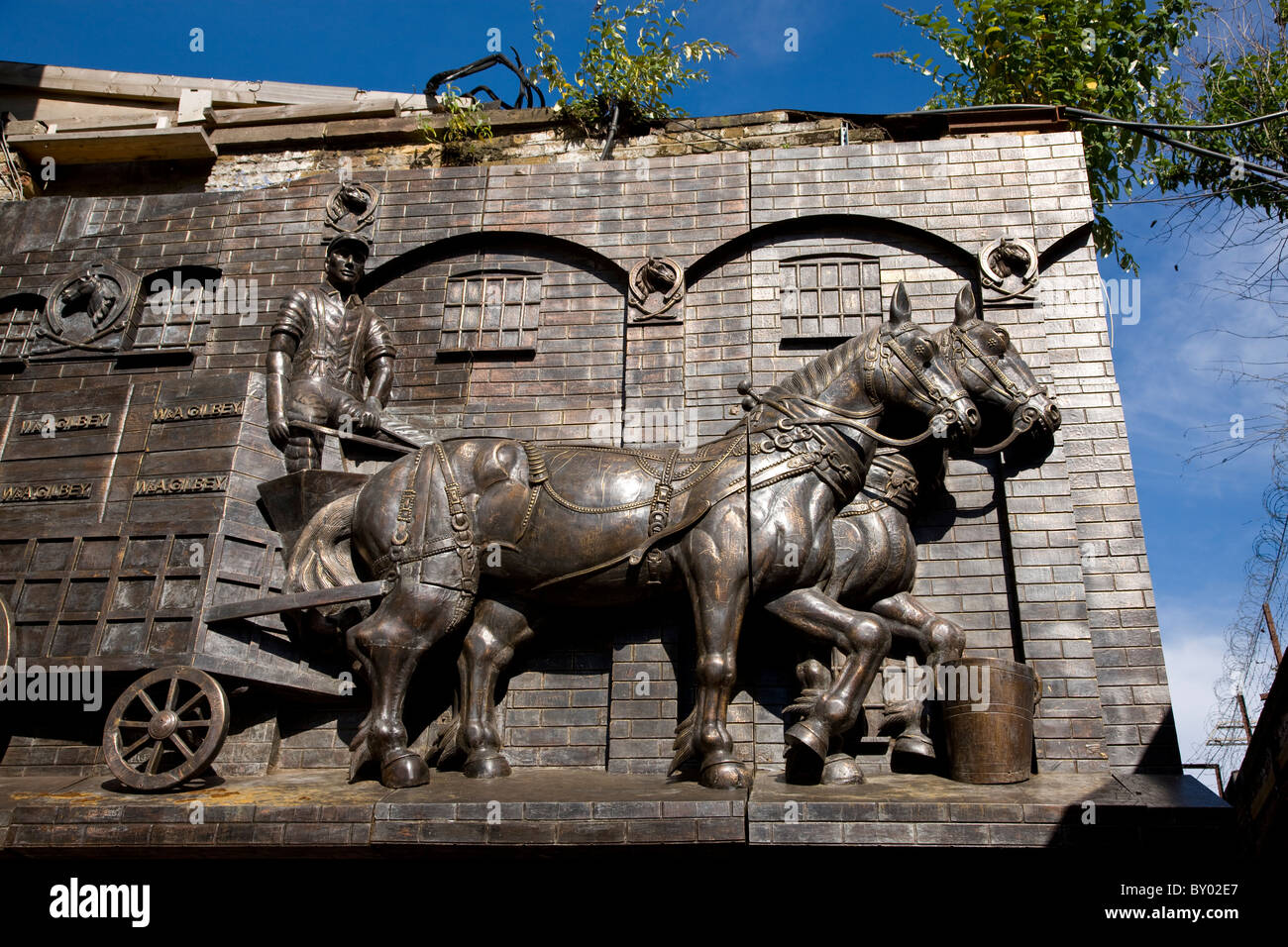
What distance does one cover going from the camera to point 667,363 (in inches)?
427

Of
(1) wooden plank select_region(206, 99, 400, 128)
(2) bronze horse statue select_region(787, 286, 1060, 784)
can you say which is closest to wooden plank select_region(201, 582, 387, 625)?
(2) bronze horse statue select_region(787, 286, 1060, 784)

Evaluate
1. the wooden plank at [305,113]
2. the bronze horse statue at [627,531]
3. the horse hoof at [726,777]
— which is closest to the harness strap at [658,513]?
the bronze horse statue at [627,531]

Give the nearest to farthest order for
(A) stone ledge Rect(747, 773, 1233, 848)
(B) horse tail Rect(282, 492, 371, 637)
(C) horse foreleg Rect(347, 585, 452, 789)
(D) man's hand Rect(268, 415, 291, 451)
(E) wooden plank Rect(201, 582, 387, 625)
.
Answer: (A) stone ledge Rect(747, 773, 1233, 848), (C) horse foreleg Rect(347, 585, 452, 789), (E) wooden plank Rect(201, 582, 387, 625), (B) horse tail Rect(282, 492, 371, 637), (D) man's hand Rect(268, 415, 291, 451)

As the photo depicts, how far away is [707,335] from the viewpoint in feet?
36.3

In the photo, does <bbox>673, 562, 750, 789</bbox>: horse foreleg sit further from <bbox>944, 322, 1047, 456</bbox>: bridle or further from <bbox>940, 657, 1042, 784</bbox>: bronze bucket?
<bbox>944, 322, 1047, 456</bbox>: bridle

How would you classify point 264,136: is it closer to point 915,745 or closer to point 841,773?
point 841,773

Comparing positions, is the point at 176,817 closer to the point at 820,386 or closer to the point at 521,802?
the point at 521,802

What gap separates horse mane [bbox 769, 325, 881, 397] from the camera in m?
9.34

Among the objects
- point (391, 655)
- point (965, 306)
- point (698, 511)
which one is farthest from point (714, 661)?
point (965, 306)

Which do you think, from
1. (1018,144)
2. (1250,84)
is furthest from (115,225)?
(1250,84)

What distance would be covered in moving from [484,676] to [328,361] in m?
3.80

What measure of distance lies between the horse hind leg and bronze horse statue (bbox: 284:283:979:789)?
0.01 meters

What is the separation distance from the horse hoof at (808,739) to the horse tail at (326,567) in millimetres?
3720

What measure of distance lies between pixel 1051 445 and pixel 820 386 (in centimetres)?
230
